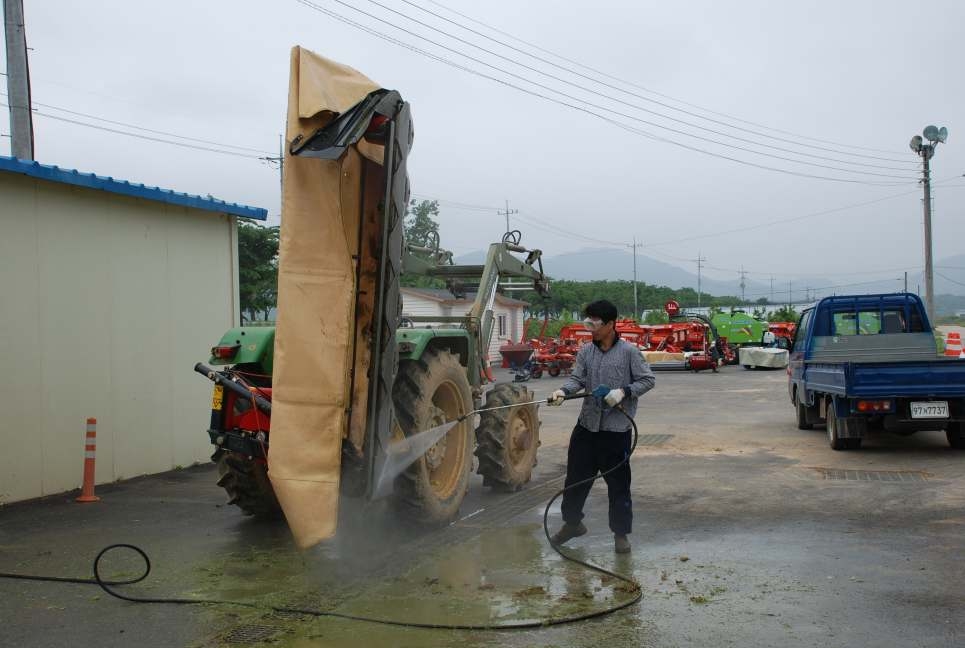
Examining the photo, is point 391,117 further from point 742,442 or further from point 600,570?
point 742,442

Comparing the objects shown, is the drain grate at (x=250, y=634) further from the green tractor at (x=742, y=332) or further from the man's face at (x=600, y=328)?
the green tractor at (x=742, y=332)

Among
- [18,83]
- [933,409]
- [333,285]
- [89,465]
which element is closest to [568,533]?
[333,285]

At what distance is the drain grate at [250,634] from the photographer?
4738mm

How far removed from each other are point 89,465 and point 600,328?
549 cm

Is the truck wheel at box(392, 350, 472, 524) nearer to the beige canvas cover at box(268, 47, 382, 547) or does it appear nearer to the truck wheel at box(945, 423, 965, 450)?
the beige canvas cover at box(268, 47, 382, 547)

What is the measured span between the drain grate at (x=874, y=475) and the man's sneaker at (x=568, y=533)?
12.8ft

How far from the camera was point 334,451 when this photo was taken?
5848 mm

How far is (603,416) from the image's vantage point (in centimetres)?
681

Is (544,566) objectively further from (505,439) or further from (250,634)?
(505,439)

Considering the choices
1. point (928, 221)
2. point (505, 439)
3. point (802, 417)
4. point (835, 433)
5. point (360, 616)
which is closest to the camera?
point (360, 616)

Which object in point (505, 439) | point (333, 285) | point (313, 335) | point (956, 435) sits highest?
point (333, 285)

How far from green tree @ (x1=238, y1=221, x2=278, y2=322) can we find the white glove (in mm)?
15902

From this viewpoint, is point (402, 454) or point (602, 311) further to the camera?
point (602, 311)

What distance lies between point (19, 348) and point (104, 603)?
4.26m
